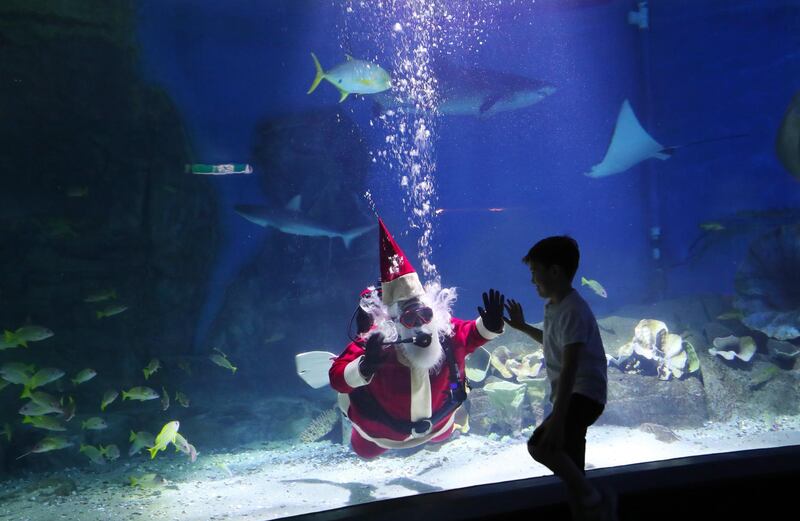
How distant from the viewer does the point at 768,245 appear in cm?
659

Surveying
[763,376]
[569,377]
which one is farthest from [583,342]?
[763,376]

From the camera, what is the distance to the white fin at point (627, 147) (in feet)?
27.6

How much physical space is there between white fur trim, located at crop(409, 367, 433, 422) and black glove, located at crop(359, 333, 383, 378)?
29 centimetres

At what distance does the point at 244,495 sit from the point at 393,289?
2470 millimetres

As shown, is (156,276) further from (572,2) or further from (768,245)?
(572,2)

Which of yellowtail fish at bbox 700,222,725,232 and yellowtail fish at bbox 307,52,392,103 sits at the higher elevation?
yellowtail fish at bbox 307,52,392,103

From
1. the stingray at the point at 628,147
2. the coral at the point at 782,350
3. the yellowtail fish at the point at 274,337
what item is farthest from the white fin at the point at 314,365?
the stingray at the point at 628,147

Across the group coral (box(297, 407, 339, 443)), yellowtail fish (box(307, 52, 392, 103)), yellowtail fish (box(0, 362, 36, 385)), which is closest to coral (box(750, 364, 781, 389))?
coral (box(297, 407, 339, 443))

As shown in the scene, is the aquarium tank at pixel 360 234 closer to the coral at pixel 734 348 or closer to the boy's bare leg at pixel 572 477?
the coral at pixel 734 348

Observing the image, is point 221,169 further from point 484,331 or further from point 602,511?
point 602,511

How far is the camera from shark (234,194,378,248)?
22.3 ft

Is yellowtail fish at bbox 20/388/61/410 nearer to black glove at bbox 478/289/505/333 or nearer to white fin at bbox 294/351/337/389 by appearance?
white fin at bbox 294/351/337/389

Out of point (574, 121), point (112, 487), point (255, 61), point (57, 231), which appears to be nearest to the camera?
point (112, 487)

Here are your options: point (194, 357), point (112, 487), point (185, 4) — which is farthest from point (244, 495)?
point (185, 4)
